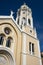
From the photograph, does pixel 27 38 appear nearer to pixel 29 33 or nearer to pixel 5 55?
pixel 29 33

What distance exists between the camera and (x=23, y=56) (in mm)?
15898

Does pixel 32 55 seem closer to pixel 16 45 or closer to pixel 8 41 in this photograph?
pixel 16 45

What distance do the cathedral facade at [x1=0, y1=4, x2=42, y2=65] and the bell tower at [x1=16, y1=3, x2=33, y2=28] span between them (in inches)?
77.4

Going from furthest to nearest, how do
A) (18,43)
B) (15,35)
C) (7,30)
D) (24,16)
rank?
1. (24,16)
2. (15,35)
3. (7,30)
4. (18,43)

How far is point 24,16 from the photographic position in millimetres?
22875

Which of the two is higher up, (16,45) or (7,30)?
(7,30)

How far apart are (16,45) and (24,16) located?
8372 millimetres

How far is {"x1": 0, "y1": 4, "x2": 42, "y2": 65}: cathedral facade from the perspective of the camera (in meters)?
15.4

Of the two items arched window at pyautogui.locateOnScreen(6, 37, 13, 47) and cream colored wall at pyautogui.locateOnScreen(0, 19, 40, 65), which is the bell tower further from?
arched window at pyautogui.locateOnScreen(6, 37, 13, 47)

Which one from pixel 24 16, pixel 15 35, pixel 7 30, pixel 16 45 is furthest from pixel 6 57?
pixel 24 16

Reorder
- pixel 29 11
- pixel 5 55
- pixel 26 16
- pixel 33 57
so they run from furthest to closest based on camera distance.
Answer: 1. pixel 29 11
2. pixel 26 16
3. pixel 33 57
4. pixel 5 55

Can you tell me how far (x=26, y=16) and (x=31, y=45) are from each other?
7.00m

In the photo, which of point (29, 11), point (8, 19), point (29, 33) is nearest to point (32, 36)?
point (29, 33)

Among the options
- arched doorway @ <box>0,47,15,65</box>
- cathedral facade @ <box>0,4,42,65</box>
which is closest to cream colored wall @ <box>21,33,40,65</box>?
cathedral facade @ <box>0,4,42,65</box>
